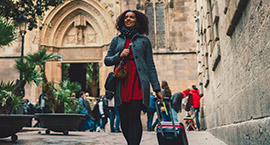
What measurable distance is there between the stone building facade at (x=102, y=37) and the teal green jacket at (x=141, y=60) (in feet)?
53.2

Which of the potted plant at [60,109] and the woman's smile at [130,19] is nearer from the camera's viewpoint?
the woman's smile at [130,19]

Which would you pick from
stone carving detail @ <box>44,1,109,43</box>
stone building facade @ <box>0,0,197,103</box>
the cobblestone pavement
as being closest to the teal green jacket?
the cobblestone pavement

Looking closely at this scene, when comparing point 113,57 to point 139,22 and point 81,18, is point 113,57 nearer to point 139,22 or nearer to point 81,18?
point 139,22

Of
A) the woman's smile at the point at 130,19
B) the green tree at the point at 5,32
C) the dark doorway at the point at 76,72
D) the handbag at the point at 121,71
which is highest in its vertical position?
the dark doorway at the point at 76,72

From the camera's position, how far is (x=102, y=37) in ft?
72.2

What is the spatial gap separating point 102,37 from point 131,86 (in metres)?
18.8

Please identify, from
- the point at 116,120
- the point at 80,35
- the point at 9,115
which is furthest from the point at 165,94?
the point at 80,35

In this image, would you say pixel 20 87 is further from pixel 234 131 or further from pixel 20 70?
pixel 234 131

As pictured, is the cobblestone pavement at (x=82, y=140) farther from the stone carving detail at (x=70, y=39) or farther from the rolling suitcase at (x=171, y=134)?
the stone carving detail at (x=70, y=39)

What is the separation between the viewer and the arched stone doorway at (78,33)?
70.8ft

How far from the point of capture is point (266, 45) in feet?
9.53

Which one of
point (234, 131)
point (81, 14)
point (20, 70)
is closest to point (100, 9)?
point (81, 14)

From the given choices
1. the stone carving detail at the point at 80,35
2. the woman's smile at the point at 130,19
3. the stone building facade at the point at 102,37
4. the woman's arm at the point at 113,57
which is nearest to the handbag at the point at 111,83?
the woman's arm at the point at 113,57

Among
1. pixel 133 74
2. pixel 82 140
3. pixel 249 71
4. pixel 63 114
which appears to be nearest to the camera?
pixel 133 74
